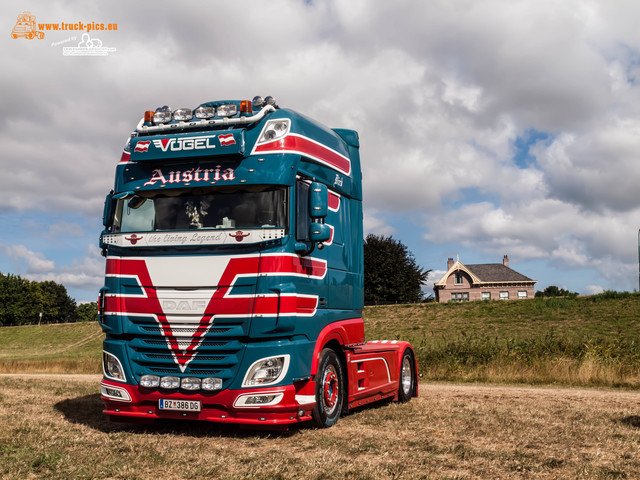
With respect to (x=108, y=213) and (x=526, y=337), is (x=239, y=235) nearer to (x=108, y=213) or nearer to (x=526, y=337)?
(x=108, y=213)

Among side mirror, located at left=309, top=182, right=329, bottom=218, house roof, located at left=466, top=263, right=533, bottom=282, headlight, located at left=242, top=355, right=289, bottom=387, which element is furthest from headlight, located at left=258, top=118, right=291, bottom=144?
house roof, located at left=466, top=263, right=533, bottom=282

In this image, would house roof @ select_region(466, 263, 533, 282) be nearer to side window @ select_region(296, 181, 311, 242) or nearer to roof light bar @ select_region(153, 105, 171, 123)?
side window @ select_region(296, 181, 311, 242)

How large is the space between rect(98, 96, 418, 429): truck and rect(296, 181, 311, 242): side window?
0.02 meters

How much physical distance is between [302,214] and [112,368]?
3.08m

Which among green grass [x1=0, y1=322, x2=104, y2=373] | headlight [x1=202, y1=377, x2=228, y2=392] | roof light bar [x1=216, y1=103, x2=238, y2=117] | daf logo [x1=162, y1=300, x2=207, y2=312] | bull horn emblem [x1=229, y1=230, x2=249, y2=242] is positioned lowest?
green grass [x1=0, y1=322, x2=104, y2=373]

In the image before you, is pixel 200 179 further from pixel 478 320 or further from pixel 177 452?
pixel 478 320

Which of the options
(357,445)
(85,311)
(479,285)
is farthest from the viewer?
(85,311)

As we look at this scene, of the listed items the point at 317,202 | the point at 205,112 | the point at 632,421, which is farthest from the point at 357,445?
the point at 205,112

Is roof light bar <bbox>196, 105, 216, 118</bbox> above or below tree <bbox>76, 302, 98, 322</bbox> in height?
above

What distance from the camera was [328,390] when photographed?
27.8ft

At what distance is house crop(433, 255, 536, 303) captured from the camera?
278ft

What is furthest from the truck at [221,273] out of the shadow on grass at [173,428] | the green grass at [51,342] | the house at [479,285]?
the house at [479,285]

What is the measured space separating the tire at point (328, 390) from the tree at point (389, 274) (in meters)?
61.1

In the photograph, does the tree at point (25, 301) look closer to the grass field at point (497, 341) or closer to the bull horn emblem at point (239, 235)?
the grass field at point (497, 341)
